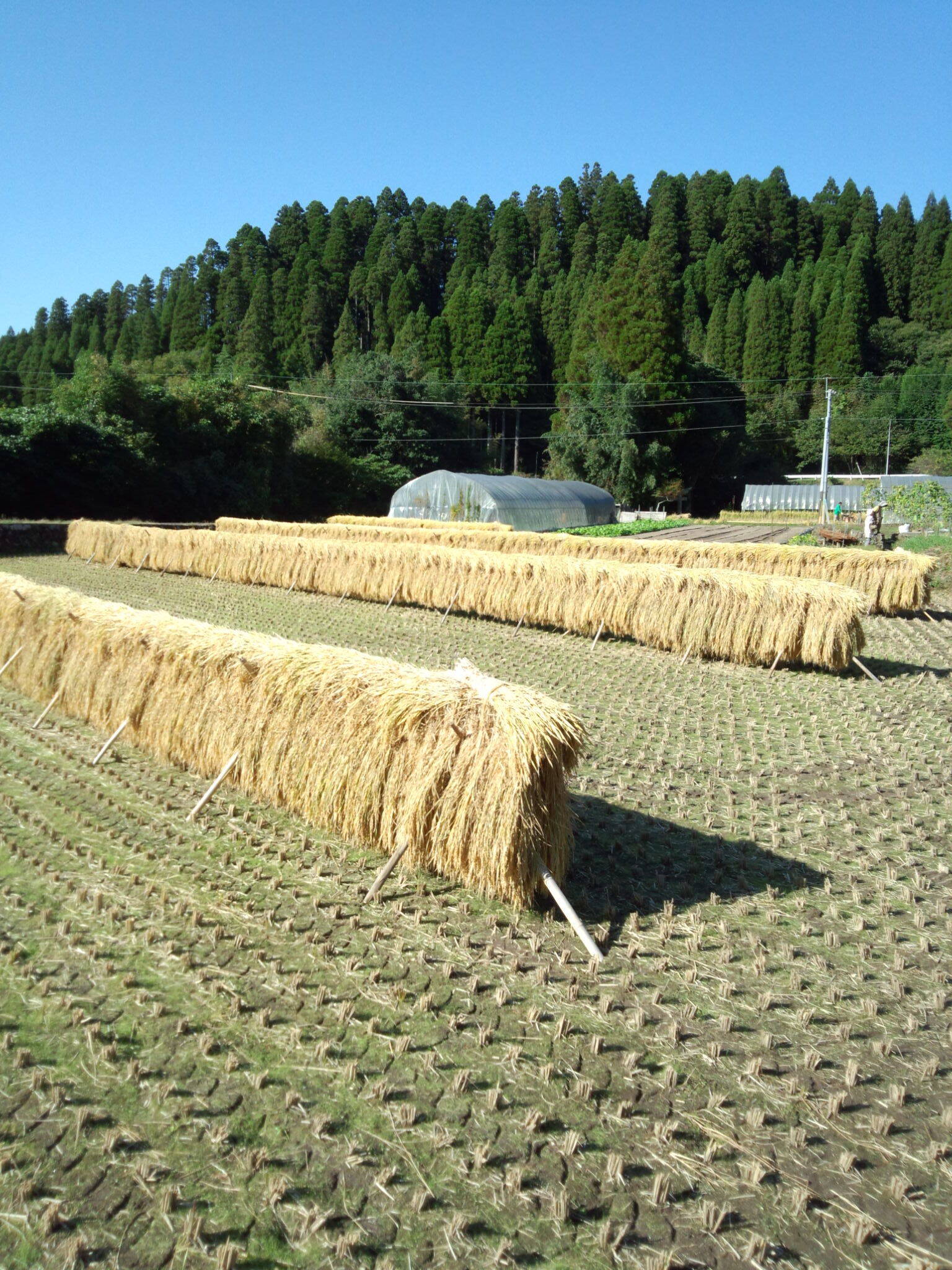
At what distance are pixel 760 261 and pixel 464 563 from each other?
8207 cm

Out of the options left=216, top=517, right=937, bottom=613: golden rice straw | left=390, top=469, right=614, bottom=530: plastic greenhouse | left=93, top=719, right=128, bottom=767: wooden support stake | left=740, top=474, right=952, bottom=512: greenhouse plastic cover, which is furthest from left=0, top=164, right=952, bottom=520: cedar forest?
left=93, top=719, right=128, bottom=767: wooden support stake

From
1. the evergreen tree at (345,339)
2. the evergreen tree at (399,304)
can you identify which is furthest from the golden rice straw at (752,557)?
the evergreen tree at (399,304)

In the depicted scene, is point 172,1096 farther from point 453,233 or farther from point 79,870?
point 453,233

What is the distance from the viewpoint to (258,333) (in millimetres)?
64375

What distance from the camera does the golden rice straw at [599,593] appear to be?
36.0ft

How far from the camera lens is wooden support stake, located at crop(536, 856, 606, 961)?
13.5 ft

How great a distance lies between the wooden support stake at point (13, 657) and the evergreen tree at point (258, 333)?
5290cm

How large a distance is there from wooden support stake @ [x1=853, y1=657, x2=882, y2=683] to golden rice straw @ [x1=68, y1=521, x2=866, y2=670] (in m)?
0.11

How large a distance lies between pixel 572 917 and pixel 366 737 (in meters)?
1.55

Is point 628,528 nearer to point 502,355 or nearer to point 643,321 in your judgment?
point 643,321

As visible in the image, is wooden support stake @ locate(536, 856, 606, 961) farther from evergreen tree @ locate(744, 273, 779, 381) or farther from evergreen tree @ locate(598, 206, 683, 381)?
evergreen tree @ locate(744, 273, 779, 381)

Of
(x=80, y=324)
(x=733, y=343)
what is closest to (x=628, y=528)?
(x=733, y=343)

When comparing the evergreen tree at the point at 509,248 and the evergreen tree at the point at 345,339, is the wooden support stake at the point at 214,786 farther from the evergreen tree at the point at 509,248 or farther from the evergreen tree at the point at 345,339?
the evergreen tree at the point at 509,248

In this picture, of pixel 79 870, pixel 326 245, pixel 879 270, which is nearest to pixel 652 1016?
pixel 79 870
